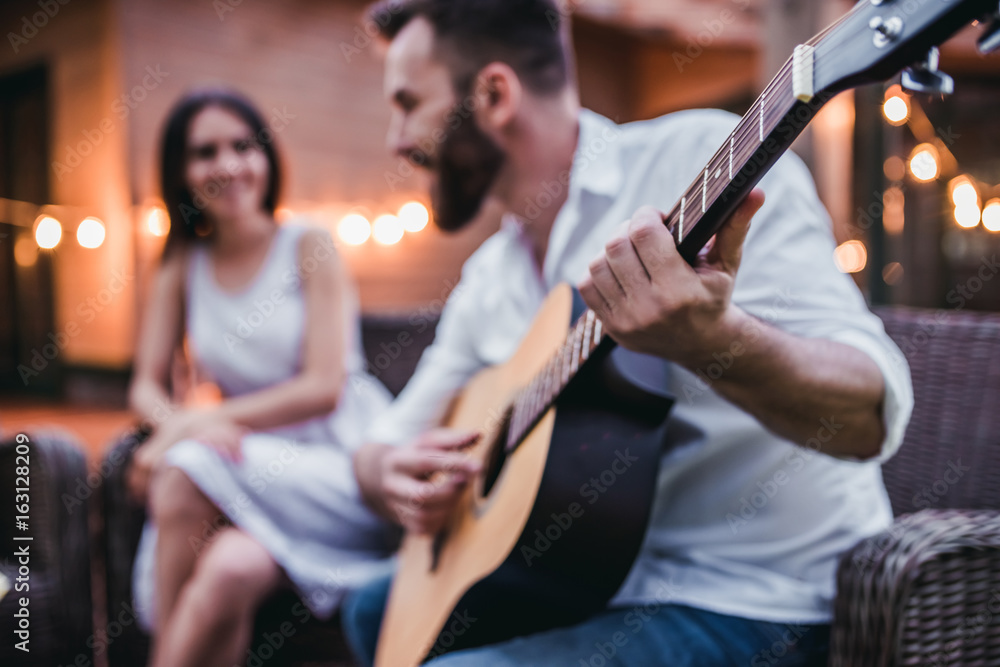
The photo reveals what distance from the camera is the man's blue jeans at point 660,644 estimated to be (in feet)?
2.65

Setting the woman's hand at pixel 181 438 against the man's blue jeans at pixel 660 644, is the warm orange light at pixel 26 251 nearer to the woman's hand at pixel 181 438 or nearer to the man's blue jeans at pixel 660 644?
the woman's hand at pixel 181 438

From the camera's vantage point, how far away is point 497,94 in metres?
1.24

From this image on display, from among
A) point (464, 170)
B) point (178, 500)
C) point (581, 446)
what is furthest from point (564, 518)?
point (178, 500)

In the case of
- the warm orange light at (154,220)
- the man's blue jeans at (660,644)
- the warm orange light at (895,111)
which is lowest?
the man's blue jeans at (660,644)

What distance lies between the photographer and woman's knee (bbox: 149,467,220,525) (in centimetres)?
132

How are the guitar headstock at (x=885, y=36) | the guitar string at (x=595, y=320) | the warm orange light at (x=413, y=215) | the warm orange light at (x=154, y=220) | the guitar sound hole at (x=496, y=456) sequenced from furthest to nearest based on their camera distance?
the warm orange light at (x=413, y=215), the warm orange light at (x=154, y=220), the guitar sound hole at (x=496, y=456), the guitar string at (x=595, y=320), the guitar headstock at (x=885, y=36)

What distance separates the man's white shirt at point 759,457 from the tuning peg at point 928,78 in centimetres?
31

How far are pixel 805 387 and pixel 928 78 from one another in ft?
1.19

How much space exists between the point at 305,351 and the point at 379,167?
6078 mm

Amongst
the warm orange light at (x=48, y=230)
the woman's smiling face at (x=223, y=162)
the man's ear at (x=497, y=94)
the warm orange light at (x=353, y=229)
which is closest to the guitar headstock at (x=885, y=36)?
the man's ear at (x=497, y=94)

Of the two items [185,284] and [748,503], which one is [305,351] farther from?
[748,503]

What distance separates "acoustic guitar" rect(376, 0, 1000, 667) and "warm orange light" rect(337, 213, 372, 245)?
6.30 m

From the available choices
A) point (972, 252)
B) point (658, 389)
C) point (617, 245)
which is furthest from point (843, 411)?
point (972, 252)

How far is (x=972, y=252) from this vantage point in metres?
5.13
